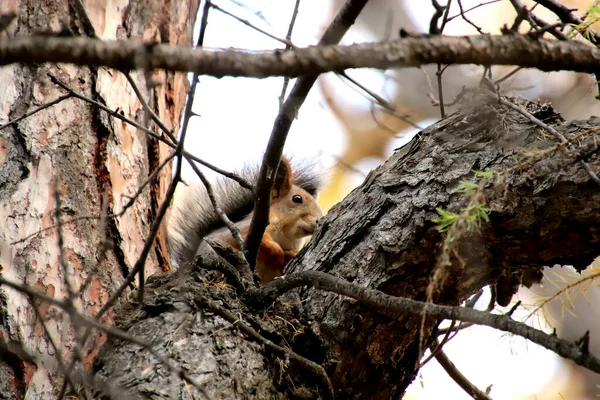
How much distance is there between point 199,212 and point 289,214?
480 mm

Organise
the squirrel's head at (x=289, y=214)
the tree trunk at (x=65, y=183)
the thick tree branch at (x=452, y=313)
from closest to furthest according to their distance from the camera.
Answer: the thick tree branch at (x=452, y=313) → the tree trunk at (x=65, y=183) → the squirrel's head at (x=289, y=214)

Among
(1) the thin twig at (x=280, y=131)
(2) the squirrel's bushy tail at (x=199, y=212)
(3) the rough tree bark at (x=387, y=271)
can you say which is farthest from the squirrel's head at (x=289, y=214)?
(3) the rough tree bark at (x=387, y=271)

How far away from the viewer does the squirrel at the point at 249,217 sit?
2.83m

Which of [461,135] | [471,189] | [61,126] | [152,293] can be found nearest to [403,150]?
[461,135]

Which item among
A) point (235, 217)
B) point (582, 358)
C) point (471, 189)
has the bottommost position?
point (582, 358)

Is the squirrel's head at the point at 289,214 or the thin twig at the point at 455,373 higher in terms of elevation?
the squirrel's head at the point at 289,214

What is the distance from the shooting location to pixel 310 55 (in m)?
0.75

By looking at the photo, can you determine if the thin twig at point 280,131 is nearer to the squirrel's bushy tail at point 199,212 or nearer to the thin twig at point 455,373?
the thin twig at point 455,373

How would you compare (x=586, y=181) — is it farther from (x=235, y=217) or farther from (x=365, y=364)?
(x=235, y=217)

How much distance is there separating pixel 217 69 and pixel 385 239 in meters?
0.82

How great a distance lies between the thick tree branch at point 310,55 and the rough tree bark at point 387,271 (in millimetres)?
460

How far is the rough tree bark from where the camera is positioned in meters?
1.31

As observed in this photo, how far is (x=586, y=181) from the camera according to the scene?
1276 mm

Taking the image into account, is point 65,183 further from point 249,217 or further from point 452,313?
point 249,217
